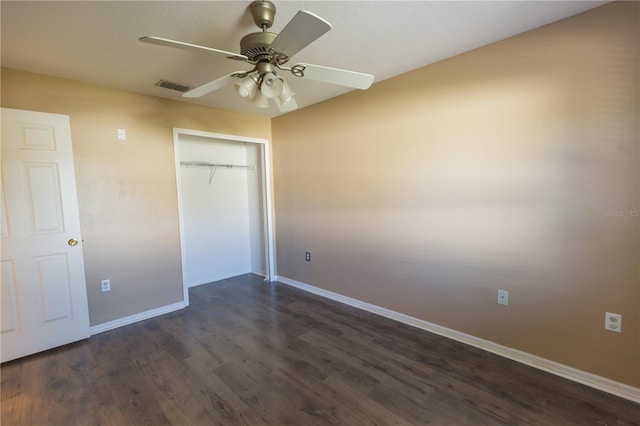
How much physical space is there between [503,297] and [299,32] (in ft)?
7.67

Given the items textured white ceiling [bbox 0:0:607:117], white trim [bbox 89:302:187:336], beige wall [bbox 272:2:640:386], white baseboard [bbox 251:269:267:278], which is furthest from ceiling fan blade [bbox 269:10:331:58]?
white baseboard [bbox 251:269:267:278]

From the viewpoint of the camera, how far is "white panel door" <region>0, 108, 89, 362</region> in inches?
92.0

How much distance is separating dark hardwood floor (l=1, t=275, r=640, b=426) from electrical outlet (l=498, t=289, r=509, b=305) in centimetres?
44

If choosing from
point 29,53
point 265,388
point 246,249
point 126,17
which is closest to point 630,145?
point 265,388

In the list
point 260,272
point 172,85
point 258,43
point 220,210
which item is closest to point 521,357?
point 258,43

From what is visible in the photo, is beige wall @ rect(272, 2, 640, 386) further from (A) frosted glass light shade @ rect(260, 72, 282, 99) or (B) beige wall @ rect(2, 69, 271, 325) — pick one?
(B) beige wall @ rect(2, 69, 271, 325)

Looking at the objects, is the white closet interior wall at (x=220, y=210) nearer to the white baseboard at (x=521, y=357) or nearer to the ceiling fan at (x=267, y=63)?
the white baseboard at (x=521, y=357)

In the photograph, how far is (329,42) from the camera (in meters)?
2.08

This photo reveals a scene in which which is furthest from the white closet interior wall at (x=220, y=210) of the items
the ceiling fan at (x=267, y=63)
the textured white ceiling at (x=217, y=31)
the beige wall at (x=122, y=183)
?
the ceiling fan at (x=267, y=63)

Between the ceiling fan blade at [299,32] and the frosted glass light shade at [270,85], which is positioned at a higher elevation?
the ceiling fan blade at [299,32]

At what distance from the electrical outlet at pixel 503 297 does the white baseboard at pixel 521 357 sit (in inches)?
13.8

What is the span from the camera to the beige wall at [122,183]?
264 cm

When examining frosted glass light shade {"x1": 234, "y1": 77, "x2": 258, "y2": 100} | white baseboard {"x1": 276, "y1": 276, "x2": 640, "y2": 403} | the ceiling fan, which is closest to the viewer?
the ceiling fan

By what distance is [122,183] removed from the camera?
296 centimetres
